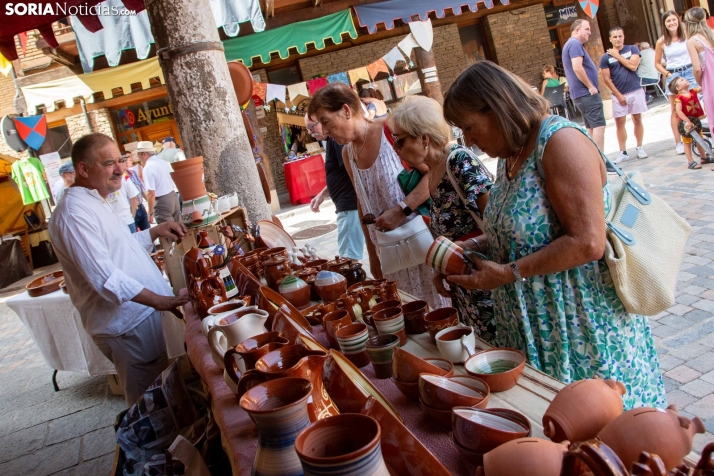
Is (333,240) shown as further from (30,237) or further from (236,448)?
(30,237)

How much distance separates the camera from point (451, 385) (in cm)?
129

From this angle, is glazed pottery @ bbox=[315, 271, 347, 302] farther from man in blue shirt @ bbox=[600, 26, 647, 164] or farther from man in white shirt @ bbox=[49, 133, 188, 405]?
man in blue shirt @ bbox=[600, 26, 647, 164]

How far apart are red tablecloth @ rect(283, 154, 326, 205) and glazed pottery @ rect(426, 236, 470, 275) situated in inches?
415

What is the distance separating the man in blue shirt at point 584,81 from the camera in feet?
25.9

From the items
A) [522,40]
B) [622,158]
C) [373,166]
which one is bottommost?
[622,158]

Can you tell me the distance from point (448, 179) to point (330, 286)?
29.3 inches

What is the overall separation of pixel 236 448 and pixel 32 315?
4145 millimetres

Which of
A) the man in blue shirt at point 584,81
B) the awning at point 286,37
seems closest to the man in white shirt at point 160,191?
the awning at point 286,37

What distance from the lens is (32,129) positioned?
1170 cm

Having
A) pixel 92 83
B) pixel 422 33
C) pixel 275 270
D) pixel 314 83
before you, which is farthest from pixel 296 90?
pixel 275 270

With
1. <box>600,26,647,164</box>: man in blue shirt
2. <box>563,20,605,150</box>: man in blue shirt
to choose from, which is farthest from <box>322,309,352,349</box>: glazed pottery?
<box>600,26,647,164</box>: man in blue shirt

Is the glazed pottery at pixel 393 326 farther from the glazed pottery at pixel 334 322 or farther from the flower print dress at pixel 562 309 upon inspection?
the flower print dress at pixel 562 309

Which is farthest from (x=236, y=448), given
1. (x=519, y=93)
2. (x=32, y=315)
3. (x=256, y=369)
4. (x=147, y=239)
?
(x=32, y=315)

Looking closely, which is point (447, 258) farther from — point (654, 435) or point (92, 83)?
point (92, 83)
